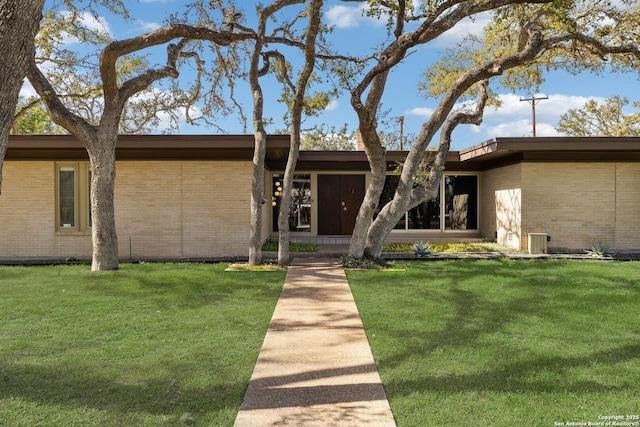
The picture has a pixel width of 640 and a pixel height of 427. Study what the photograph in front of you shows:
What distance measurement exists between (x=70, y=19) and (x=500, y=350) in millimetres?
12892

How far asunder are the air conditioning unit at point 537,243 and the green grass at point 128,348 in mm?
7760

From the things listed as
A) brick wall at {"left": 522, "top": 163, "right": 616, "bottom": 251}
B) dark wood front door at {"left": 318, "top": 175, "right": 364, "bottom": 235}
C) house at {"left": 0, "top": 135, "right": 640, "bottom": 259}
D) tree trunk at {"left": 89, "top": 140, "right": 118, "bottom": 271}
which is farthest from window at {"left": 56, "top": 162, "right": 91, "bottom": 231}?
brick wall at {"left": 522, "top": 163, "right": 616, "bottom": 251}

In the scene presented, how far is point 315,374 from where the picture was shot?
4043mm

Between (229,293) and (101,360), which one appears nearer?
(101,360)

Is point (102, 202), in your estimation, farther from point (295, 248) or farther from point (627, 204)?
point (627, 204)

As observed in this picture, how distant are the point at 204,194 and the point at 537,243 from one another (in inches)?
369

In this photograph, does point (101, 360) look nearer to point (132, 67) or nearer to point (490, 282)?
point (490, 282)

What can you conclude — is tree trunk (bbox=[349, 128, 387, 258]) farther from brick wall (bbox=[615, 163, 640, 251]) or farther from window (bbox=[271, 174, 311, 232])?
brick wall (bbox=[615, 163, 640, 251])

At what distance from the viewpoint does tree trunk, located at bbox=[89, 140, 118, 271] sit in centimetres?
917

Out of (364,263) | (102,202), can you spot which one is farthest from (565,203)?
(102,202)

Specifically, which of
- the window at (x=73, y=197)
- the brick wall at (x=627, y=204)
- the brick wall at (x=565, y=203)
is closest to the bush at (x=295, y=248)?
the window at (x=73, y=197)

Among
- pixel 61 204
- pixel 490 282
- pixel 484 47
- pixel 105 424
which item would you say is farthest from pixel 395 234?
pixel 105 424

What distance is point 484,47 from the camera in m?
13.4

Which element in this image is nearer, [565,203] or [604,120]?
[565,203]
